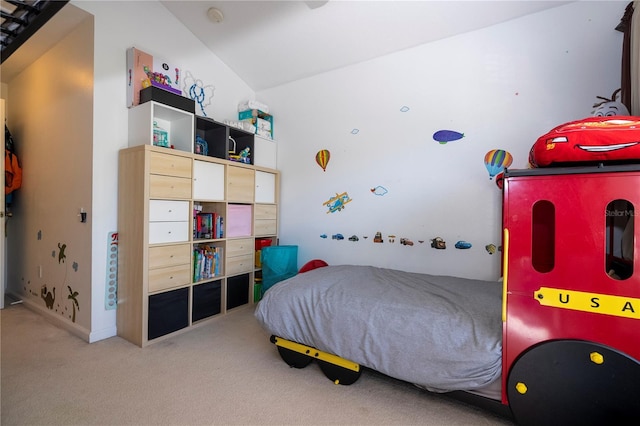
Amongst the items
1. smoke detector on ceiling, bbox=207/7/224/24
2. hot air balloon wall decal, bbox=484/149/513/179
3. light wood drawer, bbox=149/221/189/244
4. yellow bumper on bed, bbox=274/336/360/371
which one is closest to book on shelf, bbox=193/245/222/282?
light wood drawer, bbox=149/221/189/244

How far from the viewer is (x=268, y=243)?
328 cm

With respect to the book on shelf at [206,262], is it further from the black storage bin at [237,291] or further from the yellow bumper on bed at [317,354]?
the yellow bumper on bed at [317,354]

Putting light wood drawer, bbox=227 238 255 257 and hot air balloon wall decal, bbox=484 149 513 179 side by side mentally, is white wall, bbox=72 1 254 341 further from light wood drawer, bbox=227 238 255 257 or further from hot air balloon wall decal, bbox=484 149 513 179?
hot air balloon wall decal, bbox=484 149 513 179

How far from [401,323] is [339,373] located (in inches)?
21.4

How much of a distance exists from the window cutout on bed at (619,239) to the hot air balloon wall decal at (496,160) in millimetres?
776

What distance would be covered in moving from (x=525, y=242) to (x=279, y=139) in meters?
2.79

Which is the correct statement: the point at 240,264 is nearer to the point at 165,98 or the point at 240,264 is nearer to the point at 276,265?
the point at 276,265

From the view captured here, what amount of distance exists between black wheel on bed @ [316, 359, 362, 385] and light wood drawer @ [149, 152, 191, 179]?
1798mm

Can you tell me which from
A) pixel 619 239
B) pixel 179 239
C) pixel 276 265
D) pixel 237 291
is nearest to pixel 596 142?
pixel 619 239

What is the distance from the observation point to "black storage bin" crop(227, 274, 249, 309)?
2883 millimetres

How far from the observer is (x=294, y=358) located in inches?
75.3

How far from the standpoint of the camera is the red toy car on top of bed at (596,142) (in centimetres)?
106

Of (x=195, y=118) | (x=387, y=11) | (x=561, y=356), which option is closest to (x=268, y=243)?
(x=195, y=118)

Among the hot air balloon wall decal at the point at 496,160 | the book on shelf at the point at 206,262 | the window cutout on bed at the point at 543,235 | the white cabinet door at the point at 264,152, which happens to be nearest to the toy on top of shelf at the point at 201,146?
the white cabinet door at the point at 264,152
